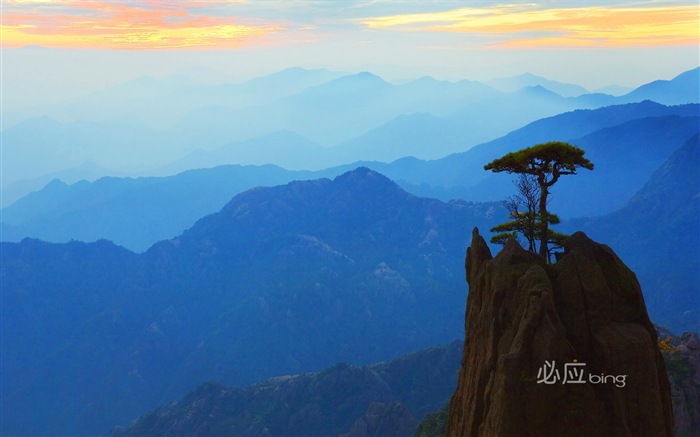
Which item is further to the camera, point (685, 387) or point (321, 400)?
point (321, 400)

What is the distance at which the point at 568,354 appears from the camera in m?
29.7

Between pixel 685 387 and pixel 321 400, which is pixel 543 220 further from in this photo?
pixel 321 400

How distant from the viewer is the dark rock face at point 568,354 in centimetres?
2914

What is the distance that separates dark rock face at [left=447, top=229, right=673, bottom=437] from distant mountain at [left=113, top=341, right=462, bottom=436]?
482 feet

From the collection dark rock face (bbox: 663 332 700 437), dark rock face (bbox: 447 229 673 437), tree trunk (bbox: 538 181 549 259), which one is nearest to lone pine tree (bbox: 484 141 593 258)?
tree trunk (bbox: 538 181 549 259)

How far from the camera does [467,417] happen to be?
112 ft

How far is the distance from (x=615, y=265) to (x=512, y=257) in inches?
176

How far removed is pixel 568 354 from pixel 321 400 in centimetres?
16595

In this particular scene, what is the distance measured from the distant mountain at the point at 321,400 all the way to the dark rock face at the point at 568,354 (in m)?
147

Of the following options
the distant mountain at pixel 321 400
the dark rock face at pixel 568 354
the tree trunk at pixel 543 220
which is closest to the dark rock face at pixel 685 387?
the tree trunk at pixel 543 220

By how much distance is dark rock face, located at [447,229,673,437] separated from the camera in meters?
29.1

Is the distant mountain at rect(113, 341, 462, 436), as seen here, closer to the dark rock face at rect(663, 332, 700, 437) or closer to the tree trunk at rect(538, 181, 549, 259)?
the dark rock face at rect(663, 332, 700, 437)

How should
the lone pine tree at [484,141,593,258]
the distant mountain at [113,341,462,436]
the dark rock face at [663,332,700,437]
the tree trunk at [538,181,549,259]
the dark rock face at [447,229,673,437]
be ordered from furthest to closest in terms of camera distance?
the distant mountain at [113,341,462,436] → the dark rock face at [663,332,700,437] → the tree trunk at [538,181,549,259] → the lone pine tree at [484,141,593,258] → the dark rock face at [447,229,673,437]

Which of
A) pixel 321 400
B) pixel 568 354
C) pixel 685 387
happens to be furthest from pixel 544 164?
pixel 321 400
